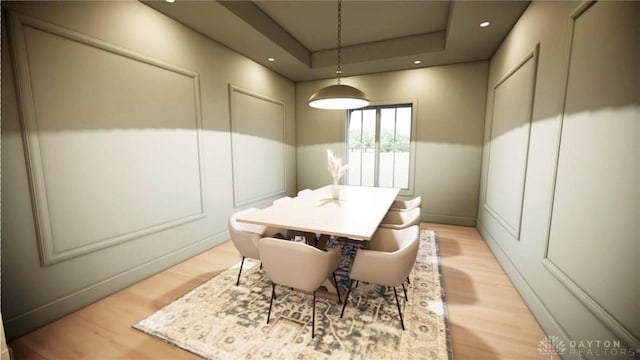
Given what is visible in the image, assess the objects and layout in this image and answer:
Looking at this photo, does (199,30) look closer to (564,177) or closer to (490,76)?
(564,177)

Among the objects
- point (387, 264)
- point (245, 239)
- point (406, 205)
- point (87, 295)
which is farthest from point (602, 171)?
point (87, 295)

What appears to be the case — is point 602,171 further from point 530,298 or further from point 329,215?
point 329,215

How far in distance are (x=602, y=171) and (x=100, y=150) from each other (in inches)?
140

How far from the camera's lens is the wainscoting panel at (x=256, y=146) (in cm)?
367

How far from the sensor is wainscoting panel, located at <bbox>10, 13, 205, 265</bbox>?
1787 millimetres

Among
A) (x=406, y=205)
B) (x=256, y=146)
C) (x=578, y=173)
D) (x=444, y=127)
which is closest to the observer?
(x=578, y=173)

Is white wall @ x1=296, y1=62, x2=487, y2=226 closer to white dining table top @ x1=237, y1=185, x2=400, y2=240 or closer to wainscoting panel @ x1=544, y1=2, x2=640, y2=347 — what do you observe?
white dining table top @ x1=237, y1=185, x2=400, y2=240

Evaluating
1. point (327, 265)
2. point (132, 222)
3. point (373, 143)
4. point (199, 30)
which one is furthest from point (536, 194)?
point (199, 30)

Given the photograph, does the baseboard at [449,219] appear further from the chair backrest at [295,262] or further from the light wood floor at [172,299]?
the chair backrest at [295,262]

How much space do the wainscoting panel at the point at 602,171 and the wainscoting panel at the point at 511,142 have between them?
0.73m

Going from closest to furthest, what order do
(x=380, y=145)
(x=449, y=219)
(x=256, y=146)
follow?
(x=256, y=146) → (x=449, y=219) → (x=380, y=145)

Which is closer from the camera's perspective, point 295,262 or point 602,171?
point 602,171

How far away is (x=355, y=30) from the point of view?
3535mm

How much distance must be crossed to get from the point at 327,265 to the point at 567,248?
5.17 feet
